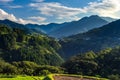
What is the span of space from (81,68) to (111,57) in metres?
30.8

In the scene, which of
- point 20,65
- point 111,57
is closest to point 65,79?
point 111,57

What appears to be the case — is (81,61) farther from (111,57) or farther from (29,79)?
(29,79)

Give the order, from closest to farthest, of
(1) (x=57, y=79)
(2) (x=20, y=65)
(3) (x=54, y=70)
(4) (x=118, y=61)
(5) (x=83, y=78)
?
(1) (x=57, y=79) → (5) (x=83, y=78) → (3) (x=54, y=70) → (4) (x=118, y=61) → (2) (x=20, y=65)

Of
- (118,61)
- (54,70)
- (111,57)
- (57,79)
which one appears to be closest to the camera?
(57,79)

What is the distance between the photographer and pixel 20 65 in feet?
620

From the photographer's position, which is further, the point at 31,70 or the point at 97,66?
the point at 97,66

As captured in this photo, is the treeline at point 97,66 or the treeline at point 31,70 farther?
the treeline at point 97,66

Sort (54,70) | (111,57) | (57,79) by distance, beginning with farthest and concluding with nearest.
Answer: (111,57)
(54,70)
(57,79)

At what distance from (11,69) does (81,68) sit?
105 feet

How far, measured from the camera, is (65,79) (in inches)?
2544

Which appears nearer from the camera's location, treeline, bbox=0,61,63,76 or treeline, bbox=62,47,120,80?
treeline, bbox=0,61,63,76

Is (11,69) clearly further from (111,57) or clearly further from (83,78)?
(83,78)

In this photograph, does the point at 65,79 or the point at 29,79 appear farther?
the point at 29,79

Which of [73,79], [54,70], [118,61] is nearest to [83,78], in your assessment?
[73,79]
